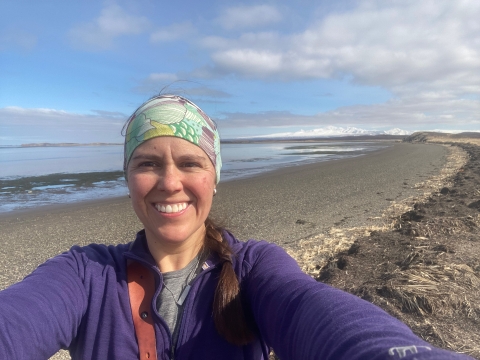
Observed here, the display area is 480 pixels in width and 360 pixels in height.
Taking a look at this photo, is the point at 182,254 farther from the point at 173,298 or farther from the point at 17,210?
the point at 17,210

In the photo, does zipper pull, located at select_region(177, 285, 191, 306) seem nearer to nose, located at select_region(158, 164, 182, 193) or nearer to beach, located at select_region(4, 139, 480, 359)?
nose, located at select_region(158, 164, 182, 193)

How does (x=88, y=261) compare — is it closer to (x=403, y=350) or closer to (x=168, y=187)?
(x=168, y=187)

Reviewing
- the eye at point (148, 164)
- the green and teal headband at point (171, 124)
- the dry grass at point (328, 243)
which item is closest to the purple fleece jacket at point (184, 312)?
the eye at point (148, 164)

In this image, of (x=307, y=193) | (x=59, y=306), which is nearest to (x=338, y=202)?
(x=307, y=193)

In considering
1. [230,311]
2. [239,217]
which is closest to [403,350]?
[230,311]

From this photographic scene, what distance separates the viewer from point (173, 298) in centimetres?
184

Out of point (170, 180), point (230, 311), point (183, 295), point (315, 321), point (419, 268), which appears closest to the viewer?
point (315, 321)

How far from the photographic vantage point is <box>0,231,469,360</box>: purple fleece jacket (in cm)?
135

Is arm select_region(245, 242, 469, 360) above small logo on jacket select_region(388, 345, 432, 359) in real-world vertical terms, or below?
below

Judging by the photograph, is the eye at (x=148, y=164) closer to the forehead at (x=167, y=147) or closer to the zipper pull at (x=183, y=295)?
the forehead at (x=167, y=147)

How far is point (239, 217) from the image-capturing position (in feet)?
35.0

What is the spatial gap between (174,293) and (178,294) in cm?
3

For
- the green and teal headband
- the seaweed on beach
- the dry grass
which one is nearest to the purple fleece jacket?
the green and teal headband

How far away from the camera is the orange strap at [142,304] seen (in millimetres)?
1637
